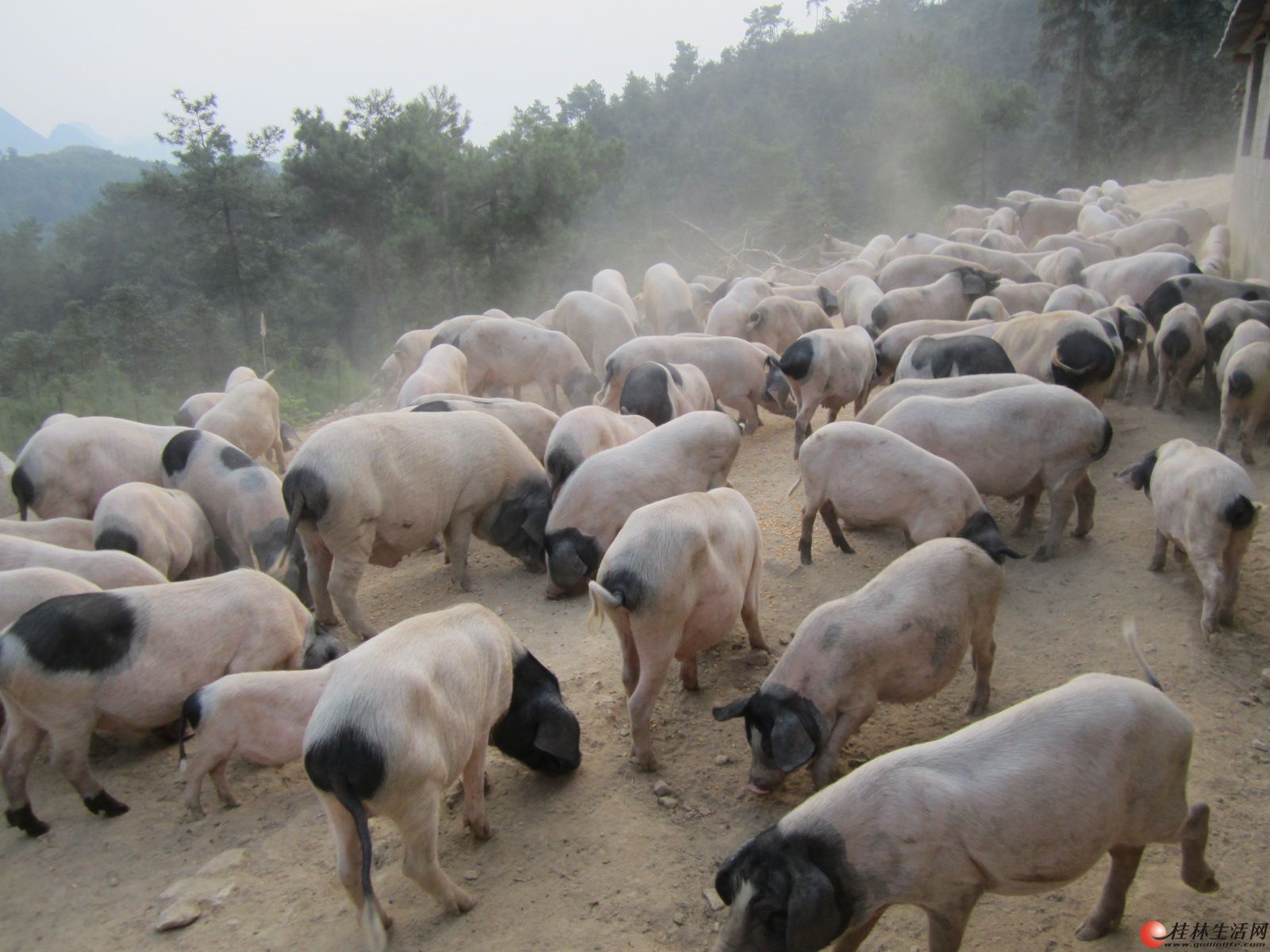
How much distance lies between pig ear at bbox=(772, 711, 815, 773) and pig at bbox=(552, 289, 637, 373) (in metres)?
7.69

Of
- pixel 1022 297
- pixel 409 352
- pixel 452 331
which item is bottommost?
pixel 409 352

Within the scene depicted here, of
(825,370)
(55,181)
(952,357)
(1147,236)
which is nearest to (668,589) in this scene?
(825,370)

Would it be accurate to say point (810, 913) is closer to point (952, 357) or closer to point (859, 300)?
point (952, 357)

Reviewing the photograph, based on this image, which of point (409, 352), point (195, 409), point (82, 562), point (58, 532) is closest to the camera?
point (82, 562)

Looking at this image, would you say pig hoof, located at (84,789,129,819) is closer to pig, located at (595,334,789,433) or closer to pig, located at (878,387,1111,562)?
pig, located at (878,387,1111,562)

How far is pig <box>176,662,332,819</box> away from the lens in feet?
12.9

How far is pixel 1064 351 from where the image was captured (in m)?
6.78

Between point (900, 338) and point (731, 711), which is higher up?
point (900, 338)

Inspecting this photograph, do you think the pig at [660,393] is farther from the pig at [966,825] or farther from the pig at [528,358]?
the pig at [966,825]

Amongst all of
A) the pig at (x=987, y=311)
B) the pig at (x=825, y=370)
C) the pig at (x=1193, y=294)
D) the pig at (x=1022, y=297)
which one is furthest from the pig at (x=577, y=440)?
the pig at (x=1193, y=294)

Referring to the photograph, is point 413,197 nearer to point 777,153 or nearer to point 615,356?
point 777,153

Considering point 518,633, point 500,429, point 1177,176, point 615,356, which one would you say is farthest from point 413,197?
point 1177,176

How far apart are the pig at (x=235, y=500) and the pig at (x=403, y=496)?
566 mm

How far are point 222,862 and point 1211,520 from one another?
16.2 ft
